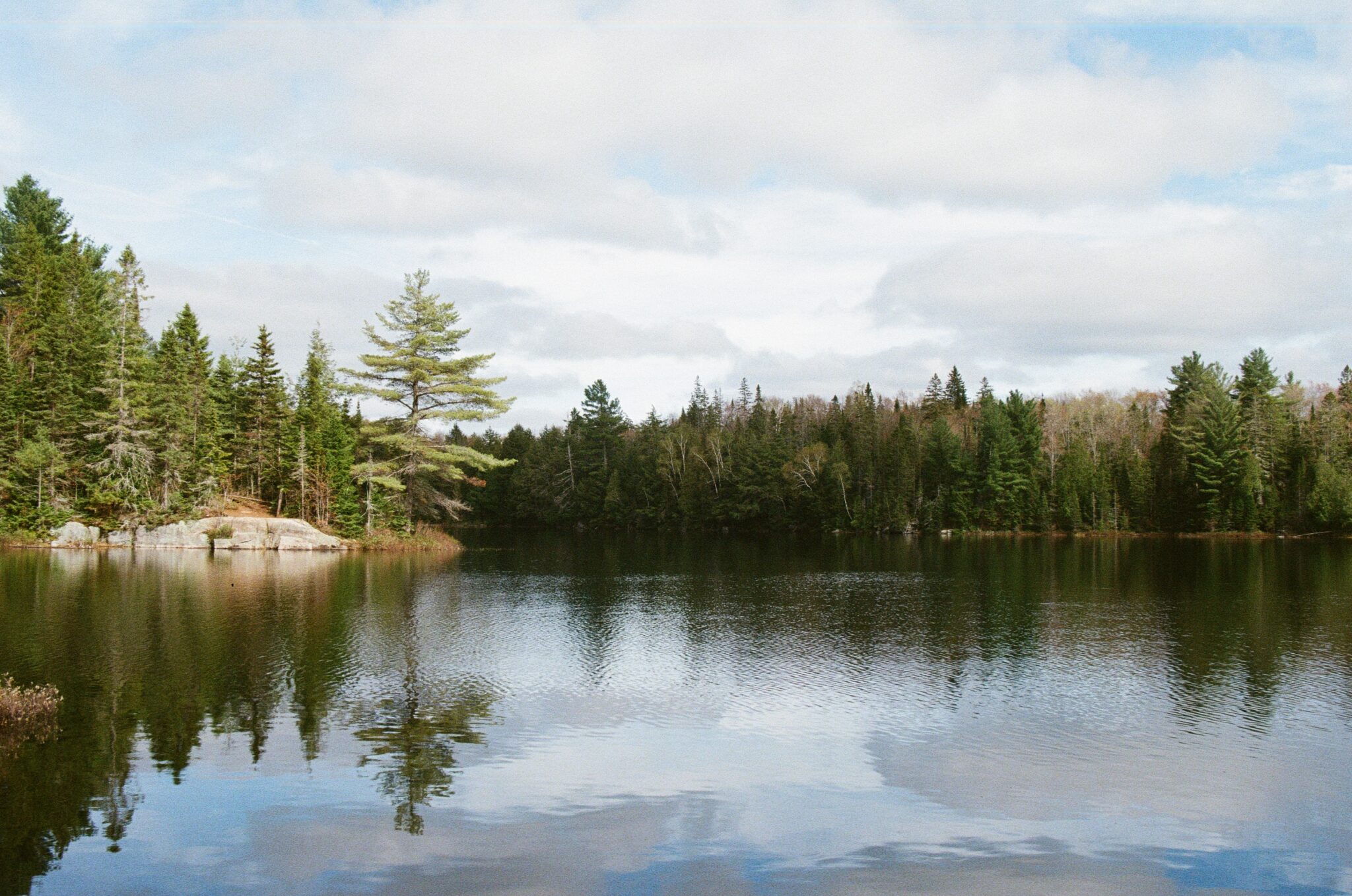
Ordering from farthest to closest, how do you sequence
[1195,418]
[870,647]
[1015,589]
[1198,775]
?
[1195,418]
[1015,589]
[870,647]
[1198,775]

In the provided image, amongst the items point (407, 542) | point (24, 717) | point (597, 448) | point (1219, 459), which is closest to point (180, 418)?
point (407, 542)

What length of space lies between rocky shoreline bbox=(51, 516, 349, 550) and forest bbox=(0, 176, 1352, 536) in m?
0.99

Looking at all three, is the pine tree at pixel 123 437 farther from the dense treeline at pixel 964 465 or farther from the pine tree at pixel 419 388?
the dense treeline at pixel 964 465

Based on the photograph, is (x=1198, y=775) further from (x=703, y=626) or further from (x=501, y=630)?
(x=501, y=630)

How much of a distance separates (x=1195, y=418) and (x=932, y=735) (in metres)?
83.8

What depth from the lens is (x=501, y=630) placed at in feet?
94.0

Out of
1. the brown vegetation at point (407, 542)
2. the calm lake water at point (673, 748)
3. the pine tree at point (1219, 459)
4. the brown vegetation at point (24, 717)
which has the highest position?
the pine tree at point (1219, 459)

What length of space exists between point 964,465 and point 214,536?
71420 millimetres

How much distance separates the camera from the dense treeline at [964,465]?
279 ft

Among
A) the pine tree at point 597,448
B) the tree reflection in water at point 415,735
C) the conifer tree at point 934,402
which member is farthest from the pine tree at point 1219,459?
the tree reflection in water at point 415,735

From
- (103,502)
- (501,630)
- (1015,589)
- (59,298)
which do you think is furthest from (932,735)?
(59,298)

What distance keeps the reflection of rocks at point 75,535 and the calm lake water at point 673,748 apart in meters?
20.3

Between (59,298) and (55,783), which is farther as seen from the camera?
(59,298)

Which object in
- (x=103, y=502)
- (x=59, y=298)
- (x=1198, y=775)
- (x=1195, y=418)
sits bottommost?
(x=1198, y=775)
